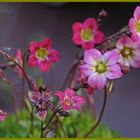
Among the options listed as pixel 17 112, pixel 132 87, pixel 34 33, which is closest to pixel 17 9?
pixel 34 33

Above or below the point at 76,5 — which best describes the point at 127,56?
below

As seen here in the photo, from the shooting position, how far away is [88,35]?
2.52 feet

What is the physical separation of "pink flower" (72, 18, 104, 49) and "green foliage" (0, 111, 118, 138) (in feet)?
0.85

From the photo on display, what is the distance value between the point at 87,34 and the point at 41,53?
8 centimetres

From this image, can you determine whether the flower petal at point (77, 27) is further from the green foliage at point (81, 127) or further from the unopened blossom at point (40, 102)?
the green foliage at point (81, 127)

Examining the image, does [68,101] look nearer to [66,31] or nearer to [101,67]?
[101,67]

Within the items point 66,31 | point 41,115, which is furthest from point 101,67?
point 66,31

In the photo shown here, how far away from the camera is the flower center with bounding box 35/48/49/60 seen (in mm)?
727

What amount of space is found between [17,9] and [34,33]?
0.72 ft

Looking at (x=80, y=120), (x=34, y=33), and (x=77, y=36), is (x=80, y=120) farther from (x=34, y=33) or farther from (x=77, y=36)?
(x=34, y=33)

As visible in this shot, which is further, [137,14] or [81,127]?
[81,127]

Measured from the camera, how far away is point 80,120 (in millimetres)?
1110

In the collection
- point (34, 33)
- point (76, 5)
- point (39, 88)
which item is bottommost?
point (39, 88)

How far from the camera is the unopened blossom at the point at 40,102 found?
67 cm
